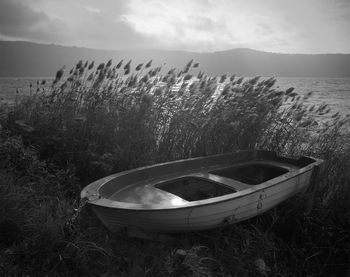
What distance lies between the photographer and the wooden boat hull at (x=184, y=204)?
9.11 ft

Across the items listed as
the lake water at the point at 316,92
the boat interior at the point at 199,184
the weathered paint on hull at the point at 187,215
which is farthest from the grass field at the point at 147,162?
the lake water at the point at 316,92

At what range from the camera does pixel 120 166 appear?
4512mm

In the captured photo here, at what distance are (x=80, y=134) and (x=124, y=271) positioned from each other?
2.64m

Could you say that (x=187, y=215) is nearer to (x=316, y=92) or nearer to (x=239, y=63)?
(x=316, y=92)

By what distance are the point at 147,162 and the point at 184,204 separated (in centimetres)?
194

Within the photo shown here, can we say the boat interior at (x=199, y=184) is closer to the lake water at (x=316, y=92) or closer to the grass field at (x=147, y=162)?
the grass field at (x=147, y=162)

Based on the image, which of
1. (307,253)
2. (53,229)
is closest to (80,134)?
(53,229)

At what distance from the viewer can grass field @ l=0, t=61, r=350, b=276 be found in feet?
8.99

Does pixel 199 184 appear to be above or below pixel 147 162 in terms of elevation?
below

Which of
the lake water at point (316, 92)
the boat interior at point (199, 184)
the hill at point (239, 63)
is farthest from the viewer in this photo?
the hill at point (239, 63)

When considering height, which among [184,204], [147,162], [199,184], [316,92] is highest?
[316,92]

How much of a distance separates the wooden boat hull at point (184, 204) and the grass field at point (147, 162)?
0.23 m

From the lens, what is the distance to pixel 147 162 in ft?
15.4

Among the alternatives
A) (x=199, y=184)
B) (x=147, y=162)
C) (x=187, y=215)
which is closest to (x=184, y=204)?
(x=187, y=215)
